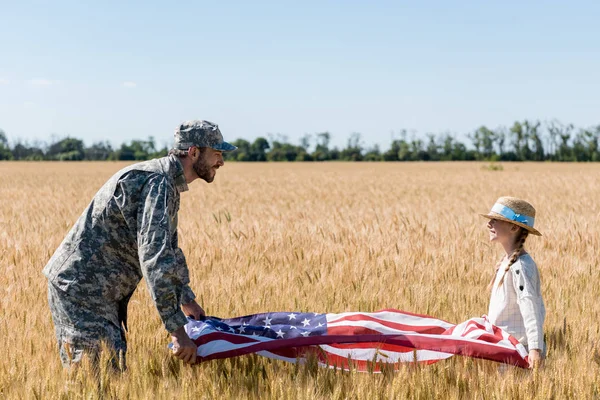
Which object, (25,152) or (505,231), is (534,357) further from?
(25,152)

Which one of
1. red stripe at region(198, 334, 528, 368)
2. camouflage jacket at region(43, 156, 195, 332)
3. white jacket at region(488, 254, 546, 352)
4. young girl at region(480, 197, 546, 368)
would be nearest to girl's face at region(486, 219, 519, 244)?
young girl at region(480, 197, 546, 368)

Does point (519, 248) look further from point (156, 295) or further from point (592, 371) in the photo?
point (156, 295)

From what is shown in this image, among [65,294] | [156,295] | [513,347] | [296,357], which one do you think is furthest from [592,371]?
[65,294]

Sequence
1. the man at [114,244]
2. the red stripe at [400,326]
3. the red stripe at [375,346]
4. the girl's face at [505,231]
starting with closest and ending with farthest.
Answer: the man at [114,244]
the red stripe at [375,346]
the girl's face at [505,231]
the red stripe at [400,326]

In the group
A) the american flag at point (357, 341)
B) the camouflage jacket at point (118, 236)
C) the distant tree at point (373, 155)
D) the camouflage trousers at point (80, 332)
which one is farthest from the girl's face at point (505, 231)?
the distant tree at point (373, 155)

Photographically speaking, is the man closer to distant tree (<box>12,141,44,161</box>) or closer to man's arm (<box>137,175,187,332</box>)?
man's arm (<box>137,175,187,332</box>)

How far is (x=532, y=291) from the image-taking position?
10.5 feet

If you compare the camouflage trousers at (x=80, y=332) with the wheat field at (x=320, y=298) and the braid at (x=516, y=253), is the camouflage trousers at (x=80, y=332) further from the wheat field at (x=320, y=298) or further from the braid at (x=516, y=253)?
the braid at (x=516, y=253)

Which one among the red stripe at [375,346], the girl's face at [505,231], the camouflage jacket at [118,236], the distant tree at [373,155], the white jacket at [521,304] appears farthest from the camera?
the distant tree at [373,155]

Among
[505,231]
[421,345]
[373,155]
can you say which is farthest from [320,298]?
[373,155]

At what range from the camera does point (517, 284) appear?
327cm

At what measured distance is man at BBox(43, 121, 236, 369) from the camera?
9.84 ft

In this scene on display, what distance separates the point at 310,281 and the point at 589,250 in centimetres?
336

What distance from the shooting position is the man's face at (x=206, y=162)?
306cm
